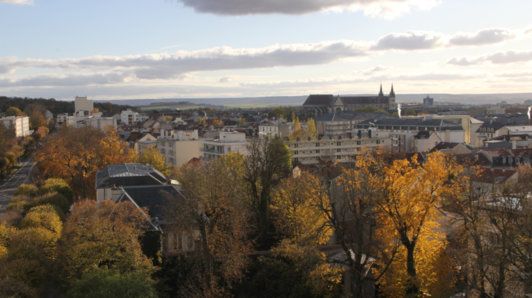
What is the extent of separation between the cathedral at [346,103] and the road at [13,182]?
99.7 m

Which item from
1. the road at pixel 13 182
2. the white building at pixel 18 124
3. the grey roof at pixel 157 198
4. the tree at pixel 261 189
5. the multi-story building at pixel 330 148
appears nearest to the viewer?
the grey roof at pixel 157 198

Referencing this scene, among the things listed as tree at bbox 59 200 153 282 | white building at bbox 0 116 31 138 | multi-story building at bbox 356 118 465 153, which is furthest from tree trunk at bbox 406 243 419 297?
white building at bbox 0 116 31 138

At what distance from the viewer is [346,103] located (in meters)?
189

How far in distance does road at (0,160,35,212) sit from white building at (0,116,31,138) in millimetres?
15418

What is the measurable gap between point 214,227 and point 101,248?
5.69 m

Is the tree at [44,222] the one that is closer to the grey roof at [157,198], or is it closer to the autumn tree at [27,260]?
the autumn tree at [27,260]

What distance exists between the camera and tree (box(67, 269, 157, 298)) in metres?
22.0

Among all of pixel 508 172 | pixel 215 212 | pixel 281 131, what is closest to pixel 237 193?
pixel 215 212

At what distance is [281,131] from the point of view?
3871 inches

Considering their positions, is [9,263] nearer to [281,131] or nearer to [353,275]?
[353,275]

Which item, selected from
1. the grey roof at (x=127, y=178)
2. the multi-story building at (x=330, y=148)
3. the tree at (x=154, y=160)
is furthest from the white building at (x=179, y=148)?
the grey roof at (x=127, y=178)

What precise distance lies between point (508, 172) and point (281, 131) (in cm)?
5428

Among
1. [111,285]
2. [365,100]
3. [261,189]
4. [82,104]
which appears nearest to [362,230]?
[111,285]

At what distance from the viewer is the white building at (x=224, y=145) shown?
6650 cm
